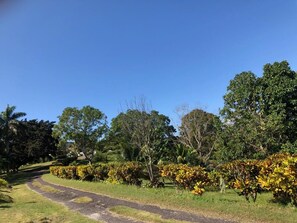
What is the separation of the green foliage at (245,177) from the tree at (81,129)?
32.6 meters

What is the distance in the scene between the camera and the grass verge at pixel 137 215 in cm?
823

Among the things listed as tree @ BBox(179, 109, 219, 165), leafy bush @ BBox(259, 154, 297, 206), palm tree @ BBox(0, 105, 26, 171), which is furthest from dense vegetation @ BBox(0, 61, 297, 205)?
palm tree @ BBox(0, 105, 26, 171)

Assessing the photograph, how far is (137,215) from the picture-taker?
8984mm

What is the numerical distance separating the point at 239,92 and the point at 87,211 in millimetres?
12181

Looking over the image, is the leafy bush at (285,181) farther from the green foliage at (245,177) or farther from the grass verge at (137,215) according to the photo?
the grass verge at (137,215)

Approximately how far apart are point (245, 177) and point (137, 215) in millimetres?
3811

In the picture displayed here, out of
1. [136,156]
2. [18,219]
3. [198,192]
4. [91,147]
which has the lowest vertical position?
[18,219]

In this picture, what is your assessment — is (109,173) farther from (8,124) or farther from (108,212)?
(8,124)

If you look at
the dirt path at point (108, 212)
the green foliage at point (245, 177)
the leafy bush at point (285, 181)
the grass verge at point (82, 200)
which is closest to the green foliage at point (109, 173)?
the dirt path at point (108, 212)

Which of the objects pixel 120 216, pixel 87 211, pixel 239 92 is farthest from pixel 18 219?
pixel 239 92

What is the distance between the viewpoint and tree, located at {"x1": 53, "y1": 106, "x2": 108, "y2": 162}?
42031mm

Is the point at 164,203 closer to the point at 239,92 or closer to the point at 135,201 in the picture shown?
the point at 135,201

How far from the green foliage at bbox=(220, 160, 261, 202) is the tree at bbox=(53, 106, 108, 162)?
3256 centimetres

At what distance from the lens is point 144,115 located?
1786 cm
